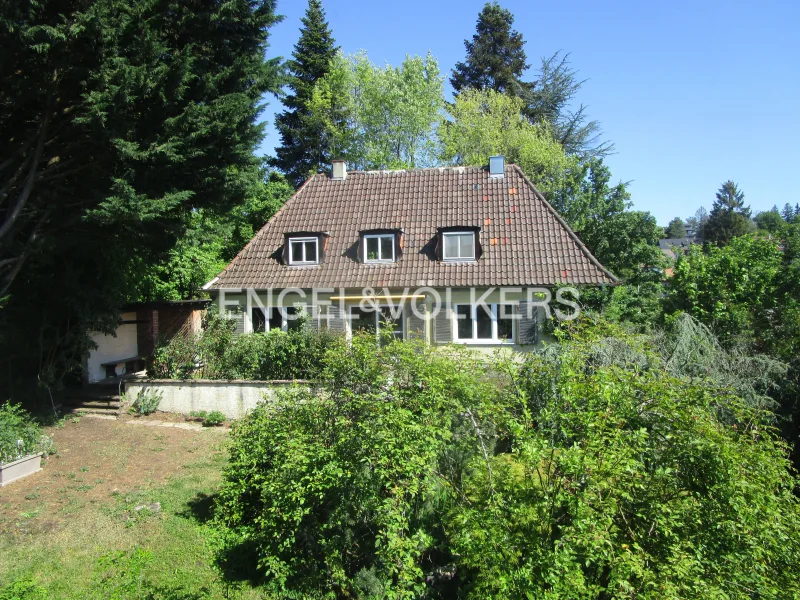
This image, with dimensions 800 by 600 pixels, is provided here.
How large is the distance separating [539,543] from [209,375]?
42.1 ft

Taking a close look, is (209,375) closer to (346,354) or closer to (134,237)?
(134,237)

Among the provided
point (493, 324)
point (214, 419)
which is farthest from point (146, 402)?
point (493, 324)

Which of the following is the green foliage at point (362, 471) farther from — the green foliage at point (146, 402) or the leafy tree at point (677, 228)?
the leafy tree at point (677, 228)

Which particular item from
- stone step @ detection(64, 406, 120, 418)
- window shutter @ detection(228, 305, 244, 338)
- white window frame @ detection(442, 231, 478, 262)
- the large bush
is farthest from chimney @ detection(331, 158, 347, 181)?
the large bush

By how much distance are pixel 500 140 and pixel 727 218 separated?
4581cm

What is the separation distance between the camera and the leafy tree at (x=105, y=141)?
1163 centimetres

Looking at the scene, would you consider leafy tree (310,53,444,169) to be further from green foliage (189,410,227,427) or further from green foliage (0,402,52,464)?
green foliage (0,402,52,464)

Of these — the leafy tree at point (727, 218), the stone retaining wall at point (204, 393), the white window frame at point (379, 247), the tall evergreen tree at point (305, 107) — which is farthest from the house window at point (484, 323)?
the leafy tree at point (727, 218)

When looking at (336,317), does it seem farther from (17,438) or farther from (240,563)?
(240,563)

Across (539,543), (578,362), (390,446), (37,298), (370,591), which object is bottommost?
(370,591)

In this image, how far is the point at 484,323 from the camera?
1947 centimetres

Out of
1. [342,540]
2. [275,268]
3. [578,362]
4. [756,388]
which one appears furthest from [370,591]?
[275,268]

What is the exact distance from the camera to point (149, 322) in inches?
855

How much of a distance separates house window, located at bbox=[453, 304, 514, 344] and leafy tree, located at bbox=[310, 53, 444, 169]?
16577 mm
